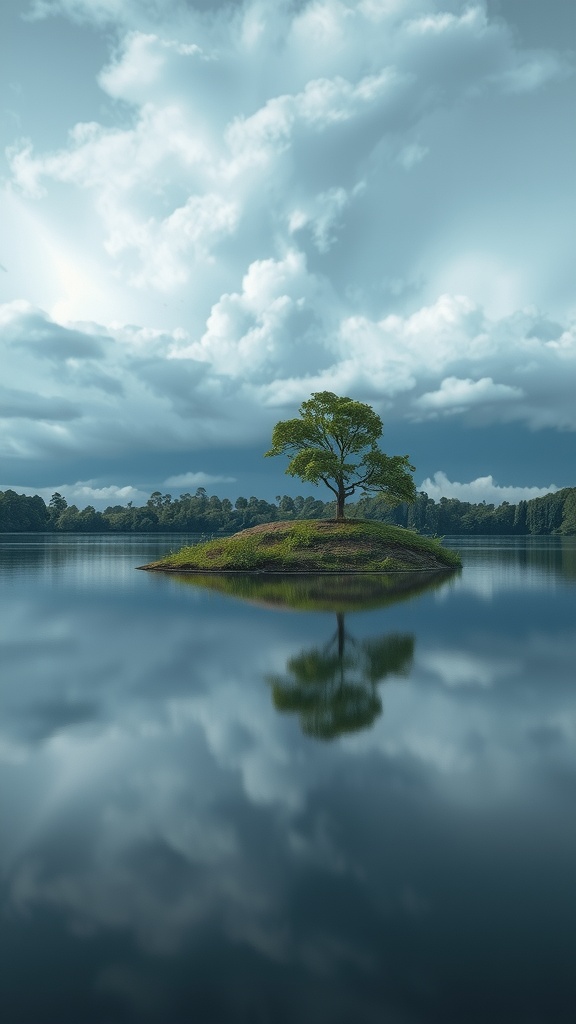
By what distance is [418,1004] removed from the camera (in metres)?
3.82

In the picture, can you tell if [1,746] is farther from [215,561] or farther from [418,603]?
[215,561]

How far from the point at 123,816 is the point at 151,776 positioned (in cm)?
98

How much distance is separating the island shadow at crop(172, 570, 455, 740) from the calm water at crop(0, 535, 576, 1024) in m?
0.07

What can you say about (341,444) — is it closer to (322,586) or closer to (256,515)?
(322,586)

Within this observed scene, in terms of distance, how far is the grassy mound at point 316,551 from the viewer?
39688mm

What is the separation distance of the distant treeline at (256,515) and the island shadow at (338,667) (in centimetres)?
13832

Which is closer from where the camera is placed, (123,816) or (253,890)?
(253,890)

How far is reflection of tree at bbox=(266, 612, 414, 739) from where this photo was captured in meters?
9.08

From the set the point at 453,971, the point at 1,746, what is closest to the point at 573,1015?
the point at 453,971

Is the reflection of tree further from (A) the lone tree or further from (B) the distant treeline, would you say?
(B) the distant treeline

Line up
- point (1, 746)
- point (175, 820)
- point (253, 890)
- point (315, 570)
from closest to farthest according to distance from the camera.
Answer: point (253, 890) < point (175, 820) < point (1, 746) < point (315, 570)

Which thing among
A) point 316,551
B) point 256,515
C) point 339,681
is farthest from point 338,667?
point 256,515

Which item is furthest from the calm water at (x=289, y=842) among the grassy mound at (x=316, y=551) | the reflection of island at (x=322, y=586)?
the grassy mound at (x=316, y=551)

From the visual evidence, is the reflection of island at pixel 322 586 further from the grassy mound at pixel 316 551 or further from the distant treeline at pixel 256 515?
the distant treeline at pixel 256 515
